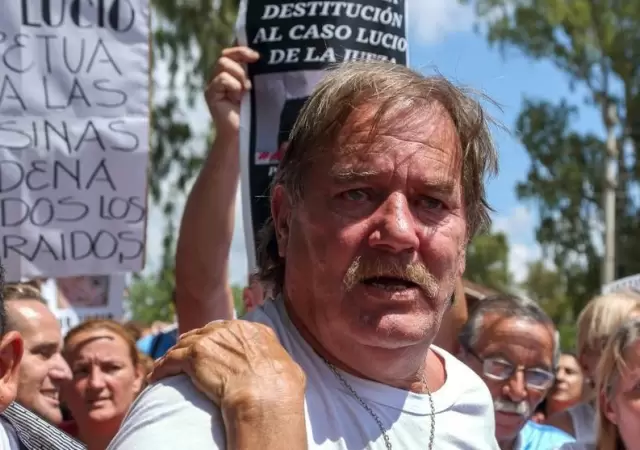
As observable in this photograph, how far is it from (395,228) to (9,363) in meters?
0.90

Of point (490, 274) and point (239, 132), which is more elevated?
point (239, 132)

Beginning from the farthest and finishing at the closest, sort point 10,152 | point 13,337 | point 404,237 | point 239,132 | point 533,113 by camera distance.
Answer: point 533,113 < point 10,152 < point 239,132 < point 13,337 < point 404,237

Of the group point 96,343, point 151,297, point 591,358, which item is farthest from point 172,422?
point 151,297

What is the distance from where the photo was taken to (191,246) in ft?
10.2

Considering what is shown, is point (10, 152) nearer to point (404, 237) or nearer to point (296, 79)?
point (296, 79)

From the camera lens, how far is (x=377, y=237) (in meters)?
1.90

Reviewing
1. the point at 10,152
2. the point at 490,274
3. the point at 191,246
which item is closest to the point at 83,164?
the point at 10,152

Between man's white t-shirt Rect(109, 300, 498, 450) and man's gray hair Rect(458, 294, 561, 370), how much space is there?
61.0 inches

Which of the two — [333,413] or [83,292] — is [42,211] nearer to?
[83,292]

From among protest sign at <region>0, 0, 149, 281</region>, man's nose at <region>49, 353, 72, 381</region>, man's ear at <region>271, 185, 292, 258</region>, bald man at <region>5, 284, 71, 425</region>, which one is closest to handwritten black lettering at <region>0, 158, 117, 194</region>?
protest sign at <region>0, 0, 149, 281</region>

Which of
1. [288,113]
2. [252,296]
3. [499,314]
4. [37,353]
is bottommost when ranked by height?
[37,353]

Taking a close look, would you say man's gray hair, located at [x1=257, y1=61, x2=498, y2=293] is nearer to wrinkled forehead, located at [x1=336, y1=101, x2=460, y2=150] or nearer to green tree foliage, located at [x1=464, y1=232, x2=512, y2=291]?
wrinkled forehead, located at [x1=336, y1=101, x2=460, y2=150]

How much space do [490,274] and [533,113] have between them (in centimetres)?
1896

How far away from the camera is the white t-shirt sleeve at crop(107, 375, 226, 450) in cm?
169
